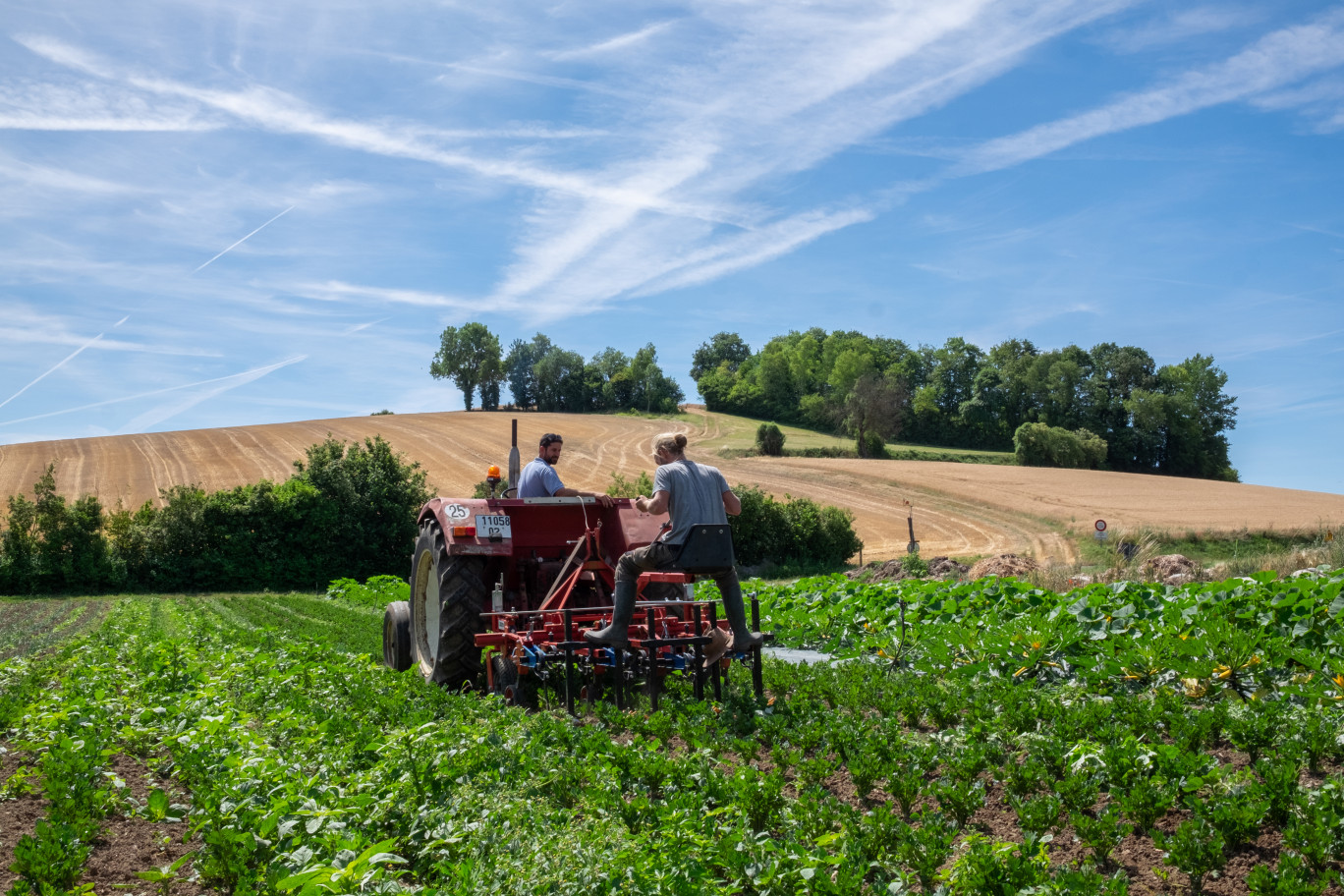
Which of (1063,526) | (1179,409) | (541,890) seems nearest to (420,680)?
(541,890)

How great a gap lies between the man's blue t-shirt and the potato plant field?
5.61ft

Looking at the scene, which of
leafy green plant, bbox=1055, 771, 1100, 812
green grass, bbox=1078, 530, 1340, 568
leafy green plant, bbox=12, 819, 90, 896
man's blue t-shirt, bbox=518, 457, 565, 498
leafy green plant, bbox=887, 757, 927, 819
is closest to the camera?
leafy green plant, bbox=12, 819, 90, 896

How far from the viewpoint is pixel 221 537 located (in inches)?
1048

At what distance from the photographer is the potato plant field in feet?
11.6

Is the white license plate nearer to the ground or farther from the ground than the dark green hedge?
farther from the ground

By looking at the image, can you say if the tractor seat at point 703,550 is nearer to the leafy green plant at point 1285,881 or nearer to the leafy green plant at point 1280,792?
the leafy green plant at point 1280,792

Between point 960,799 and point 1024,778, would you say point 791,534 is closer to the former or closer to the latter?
point 1024,778

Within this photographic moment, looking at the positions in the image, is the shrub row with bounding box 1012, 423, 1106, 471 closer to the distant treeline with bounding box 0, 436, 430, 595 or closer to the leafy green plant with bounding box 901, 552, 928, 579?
the leafy green plant with bounding box 901, 552, 928, 579

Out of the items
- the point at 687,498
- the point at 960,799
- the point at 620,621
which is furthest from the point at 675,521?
the point at 960,799

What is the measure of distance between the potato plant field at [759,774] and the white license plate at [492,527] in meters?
1.24

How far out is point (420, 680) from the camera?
7.45 metres

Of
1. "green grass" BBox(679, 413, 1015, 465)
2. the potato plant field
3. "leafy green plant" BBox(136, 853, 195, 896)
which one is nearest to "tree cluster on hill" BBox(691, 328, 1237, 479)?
"green grass" BBox(679, 413, 1015, 465)

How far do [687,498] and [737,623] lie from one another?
3.04 ft

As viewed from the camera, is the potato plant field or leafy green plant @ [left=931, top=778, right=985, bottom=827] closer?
the potato plant field
